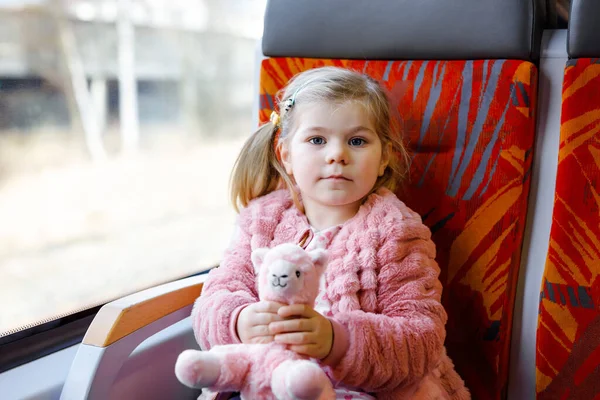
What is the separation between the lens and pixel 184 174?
7.16 ft

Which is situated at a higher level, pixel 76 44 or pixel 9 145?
pixel 76 44

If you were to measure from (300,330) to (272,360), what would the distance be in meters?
0.06

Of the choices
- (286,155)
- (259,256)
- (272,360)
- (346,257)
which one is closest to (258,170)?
(286,155)

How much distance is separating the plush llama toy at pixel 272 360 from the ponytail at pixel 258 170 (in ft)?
1.37

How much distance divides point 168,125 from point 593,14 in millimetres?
1334

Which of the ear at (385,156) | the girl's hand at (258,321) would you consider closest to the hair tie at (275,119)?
the ear at (385,156)

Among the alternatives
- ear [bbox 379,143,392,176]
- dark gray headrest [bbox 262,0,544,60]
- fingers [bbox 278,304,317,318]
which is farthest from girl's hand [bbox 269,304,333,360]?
dark gray headrest [bbox 262,0,544,60]

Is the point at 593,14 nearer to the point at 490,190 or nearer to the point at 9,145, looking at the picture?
the point at 490,190

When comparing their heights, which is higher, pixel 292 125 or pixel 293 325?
pixel 292 125

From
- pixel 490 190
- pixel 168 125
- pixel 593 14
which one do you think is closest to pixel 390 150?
pixel 490 190

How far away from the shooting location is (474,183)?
1259mm

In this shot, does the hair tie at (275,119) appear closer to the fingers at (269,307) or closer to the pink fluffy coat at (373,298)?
the pink fluffy coat at (373,298)

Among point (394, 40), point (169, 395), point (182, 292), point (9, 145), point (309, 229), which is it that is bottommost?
point (169, 395)

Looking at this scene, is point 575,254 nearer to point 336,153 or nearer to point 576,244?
point 576,244
